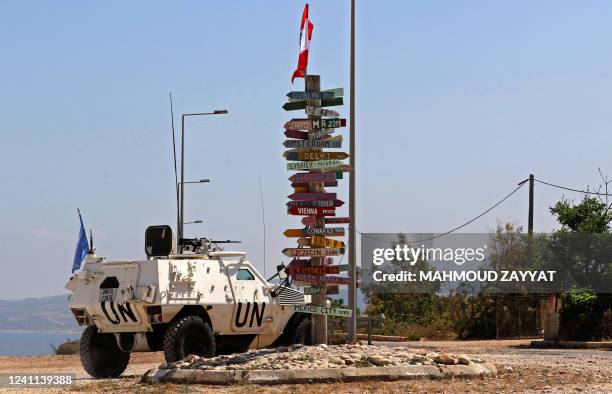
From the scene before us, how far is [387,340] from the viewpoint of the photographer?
3738cm

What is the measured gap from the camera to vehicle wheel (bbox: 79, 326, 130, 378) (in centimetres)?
2300

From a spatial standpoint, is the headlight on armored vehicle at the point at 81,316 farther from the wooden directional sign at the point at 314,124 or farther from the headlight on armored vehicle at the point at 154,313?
the wooden directional sign at the point at 314,124

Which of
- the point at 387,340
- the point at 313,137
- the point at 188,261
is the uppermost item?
the point at 313,137

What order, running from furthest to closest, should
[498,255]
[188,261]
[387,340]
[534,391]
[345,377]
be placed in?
[498,255] → [387,340] → [188,261] → [345,377] → [534,391]

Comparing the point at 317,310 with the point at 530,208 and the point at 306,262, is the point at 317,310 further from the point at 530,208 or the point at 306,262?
the point at 530,208

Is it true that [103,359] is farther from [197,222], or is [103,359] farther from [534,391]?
[197,222]

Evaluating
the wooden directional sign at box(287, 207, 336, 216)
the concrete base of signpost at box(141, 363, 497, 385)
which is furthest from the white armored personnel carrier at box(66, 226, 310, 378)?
the concrete base of signpost at box(141, 363, 497, 385)

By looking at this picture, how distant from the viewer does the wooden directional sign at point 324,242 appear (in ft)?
68.0

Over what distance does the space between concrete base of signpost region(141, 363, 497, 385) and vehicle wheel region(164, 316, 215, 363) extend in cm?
282

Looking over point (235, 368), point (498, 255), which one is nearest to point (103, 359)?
point (235, 368)

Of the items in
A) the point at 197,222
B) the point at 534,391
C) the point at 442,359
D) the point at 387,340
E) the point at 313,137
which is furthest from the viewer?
the point at 197,222

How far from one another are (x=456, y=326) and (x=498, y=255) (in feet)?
24.6

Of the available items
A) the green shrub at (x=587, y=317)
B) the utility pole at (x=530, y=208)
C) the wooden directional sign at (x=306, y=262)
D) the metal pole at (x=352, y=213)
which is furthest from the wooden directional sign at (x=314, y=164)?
the utility pole at (x=530, y=208)

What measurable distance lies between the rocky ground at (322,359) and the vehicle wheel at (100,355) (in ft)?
12.1
